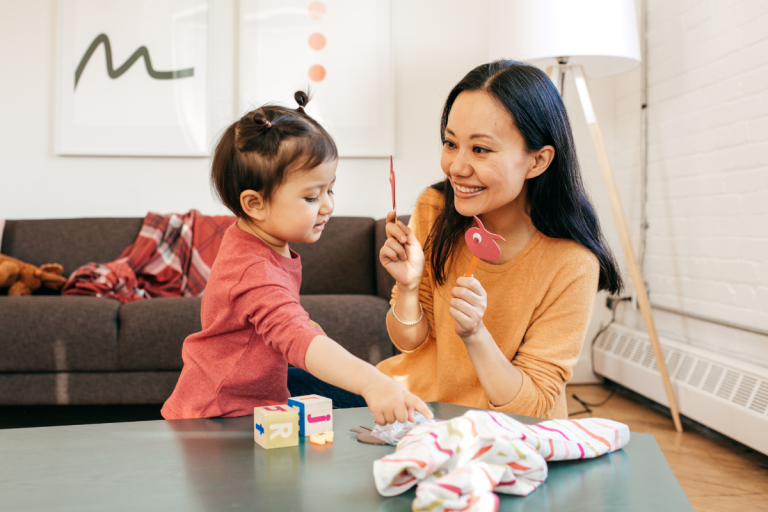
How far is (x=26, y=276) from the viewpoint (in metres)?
2.64

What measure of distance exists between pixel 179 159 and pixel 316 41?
1011 millimetres

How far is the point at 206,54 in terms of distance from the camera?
129 inches

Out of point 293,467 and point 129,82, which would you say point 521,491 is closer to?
point 293,467

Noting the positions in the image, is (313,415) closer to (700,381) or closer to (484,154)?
(484,154)

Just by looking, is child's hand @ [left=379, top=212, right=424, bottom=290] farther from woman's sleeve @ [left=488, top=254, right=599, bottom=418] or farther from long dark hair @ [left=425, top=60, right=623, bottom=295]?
woman's sleeve @ [left=488, top=254, right=599, bottom=418]

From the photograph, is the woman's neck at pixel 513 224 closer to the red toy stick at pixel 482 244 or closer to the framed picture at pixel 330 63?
the red toy stick at pixel 482 244

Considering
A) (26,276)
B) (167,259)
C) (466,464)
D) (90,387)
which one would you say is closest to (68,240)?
(26,276)

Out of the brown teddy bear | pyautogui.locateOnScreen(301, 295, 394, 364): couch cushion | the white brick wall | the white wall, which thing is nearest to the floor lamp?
the white brick wall

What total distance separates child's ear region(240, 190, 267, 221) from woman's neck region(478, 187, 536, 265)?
1.68 ft

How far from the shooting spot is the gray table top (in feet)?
1.99

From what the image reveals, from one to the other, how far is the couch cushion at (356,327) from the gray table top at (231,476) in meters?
1.46

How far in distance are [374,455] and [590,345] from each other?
279 centimetres

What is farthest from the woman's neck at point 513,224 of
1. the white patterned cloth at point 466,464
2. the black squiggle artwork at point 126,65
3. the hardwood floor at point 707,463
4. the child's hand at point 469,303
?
the black squiggle artwork at point 126,65

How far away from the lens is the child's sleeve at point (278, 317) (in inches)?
33.4
